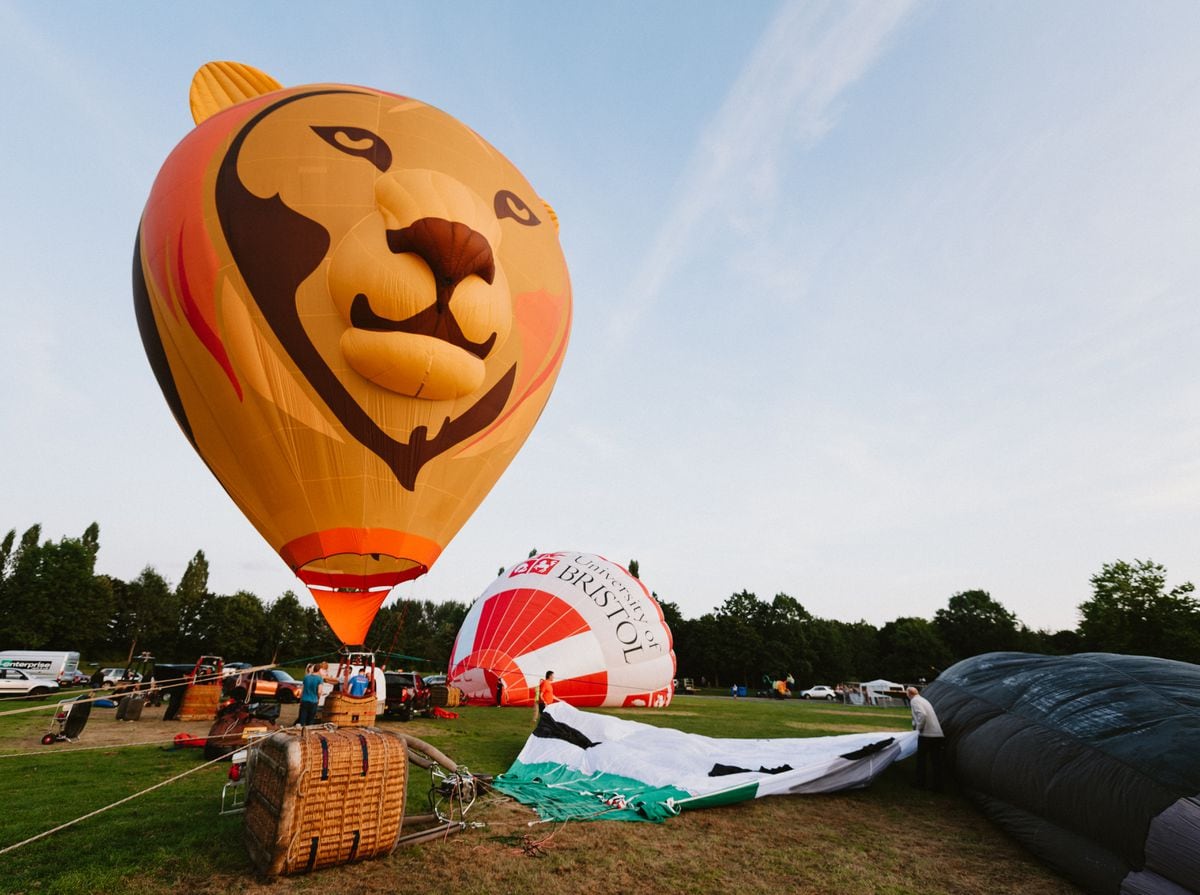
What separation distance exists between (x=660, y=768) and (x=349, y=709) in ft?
15.2

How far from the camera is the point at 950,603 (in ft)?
210

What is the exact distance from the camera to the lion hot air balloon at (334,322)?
6.14 meters

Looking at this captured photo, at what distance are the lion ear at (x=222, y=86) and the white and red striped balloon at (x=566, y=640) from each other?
404 inches

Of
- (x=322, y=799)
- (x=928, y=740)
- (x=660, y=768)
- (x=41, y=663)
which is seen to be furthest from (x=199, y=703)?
(x=41, y=663)

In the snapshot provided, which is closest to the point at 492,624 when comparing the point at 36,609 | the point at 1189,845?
the point at 1189,845

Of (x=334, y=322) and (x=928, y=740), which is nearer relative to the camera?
(x=928, y=740)

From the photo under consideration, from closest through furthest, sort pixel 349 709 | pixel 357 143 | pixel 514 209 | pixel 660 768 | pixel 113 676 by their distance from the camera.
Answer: pixel 660 768 → pixel 357 143 → pixel 514 209 → pixel 349 709 → pixel 113 676

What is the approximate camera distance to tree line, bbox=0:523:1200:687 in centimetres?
4162

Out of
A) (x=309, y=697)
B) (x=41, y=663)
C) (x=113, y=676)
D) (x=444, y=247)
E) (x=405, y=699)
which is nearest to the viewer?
(x=444, y=247)

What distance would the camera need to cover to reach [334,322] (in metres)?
6.17

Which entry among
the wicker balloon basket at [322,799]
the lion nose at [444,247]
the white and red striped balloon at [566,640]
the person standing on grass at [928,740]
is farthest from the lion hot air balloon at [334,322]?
the white and red striped balloon at [566,640]

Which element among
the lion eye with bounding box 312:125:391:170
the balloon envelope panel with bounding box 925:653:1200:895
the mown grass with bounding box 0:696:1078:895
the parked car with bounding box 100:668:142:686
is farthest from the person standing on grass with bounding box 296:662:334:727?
the parked car with bounding box 100:668:142:686

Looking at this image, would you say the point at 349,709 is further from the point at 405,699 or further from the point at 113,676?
the point at 113,676

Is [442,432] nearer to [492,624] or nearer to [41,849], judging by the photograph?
[41,849]
